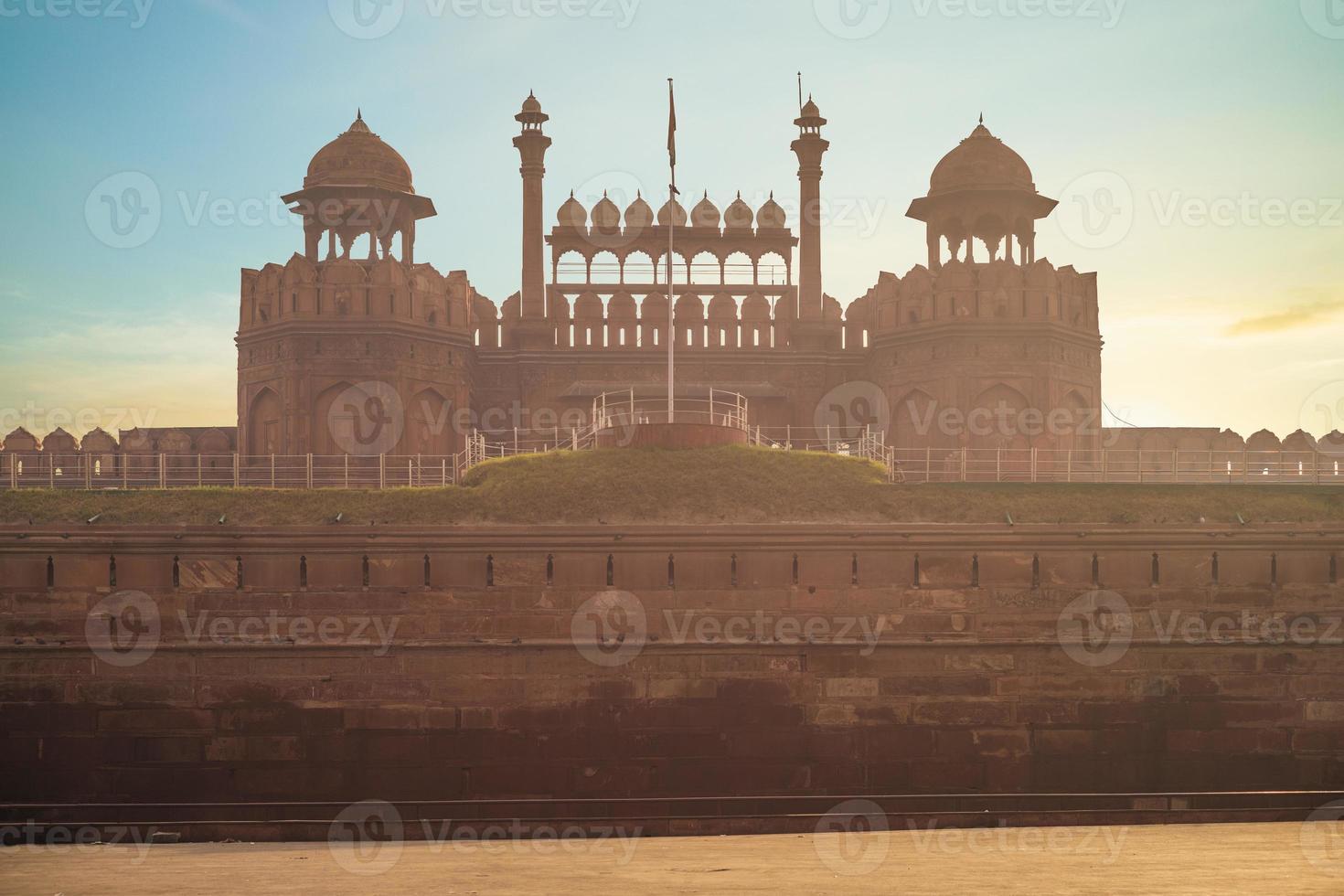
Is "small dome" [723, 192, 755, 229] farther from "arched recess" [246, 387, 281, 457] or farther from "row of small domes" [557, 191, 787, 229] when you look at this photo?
"arched recess" [246, 387, 281, 457]

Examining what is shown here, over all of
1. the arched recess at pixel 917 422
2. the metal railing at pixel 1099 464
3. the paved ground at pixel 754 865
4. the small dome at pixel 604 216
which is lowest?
the paved ground at pixel 754 865

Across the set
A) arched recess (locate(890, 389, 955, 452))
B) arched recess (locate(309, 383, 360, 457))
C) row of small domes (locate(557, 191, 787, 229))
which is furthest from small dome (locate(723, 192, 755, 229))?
arched recess (locate(309, 383, 360, 457))

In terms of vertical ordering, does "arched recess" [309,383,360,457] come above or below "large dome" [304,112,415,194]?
below

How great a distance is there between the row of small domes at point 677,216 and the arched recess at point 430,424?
26.2ft

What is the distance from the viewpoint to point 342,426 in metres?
34.4

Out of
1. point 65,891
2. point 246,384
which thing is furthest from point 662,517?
point 246,384

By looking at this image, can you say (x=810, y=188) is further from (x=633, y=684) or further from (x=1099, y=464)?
(x=633, y=684)

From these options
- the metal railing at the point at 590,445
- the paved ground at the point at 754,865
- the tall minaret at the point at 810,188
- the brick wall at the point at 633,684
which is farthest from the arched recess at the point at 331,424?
the paved ground at the point at 754,865

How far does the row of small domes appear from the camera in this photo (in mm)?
40125

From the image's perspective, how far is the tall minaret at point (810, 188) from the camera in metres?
40.2

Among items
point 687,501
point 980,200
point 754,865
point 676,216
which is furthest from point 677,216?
point 754,865

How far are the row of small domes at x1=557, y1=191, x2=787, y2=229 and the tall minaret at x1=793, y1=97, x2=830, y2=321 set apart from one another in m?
0.87

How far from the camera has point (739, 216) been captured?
4084 cm

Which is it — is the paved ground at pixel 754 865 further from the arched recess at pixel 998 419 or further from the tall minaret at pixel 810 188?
the tall minaret at pixel 810 188
